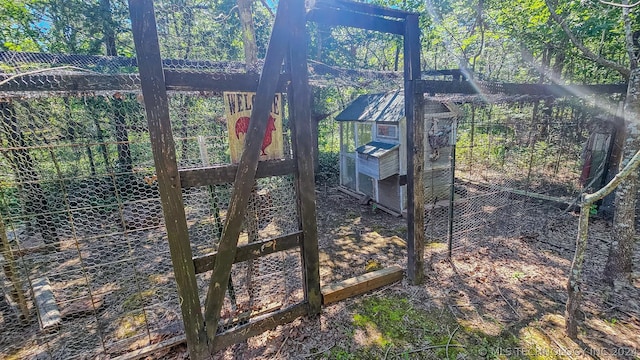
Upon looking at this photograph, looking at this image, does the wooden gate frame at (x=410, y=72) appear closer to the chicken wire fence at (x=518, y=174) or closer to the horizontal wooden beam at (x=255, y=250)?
the chicken wire fence at (x=518, y=174)

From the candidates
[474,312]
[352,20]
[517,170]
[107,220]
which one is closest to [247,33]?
[352,20]

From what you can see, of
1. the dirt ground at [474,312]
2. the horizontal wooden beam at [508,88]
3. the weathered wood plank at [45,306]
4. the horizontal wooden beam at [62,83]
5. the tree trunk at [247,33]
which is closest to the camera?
the horizontal wooden beam at [62,83]

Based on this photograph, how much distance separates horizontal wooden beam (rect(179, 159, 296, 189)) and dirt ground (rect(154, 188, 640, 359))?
5.11ft

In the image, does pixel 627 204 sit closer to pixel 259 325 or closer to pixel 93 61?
pixel 259 325

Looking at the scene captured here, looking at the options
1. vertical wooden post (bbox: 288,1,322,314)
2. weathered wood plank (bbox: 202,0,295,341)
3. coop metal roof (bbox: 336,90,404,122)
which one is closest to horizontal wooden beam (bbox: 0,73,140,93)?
weathered wood plank (bbox: 202,0,295,341)

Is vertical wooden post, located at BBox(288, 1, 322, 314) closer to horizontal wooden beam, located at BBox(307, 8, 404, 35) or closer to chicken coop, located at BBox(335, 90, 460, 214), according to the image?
horizontal wooden beam, located at BBox(307, 8, 404, 35)

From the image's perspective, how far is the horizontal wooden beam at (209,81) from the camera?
1851 millimetres

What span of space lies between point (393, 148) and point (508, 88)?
2.25 meters

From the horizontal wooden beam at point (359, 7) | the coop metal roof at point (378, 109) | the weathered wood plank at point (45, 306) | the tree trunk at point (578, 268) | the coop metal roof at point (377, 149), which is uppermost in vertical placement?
the horizontal wooden beam at point (359, 7)

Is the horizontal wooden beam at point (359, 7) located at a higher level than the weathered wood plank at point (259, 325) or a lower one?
higher

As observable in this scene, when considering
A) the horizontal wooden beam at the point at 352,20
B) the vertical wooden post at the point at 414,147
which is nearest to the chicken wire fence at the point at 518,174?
the vertical wooden post at the point at 414,147

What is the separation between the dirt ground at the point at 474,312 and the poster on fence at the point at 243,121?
177 centimetres

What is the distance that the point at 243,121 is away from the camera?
6.98ft

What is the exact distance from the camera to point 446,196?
6059mm
